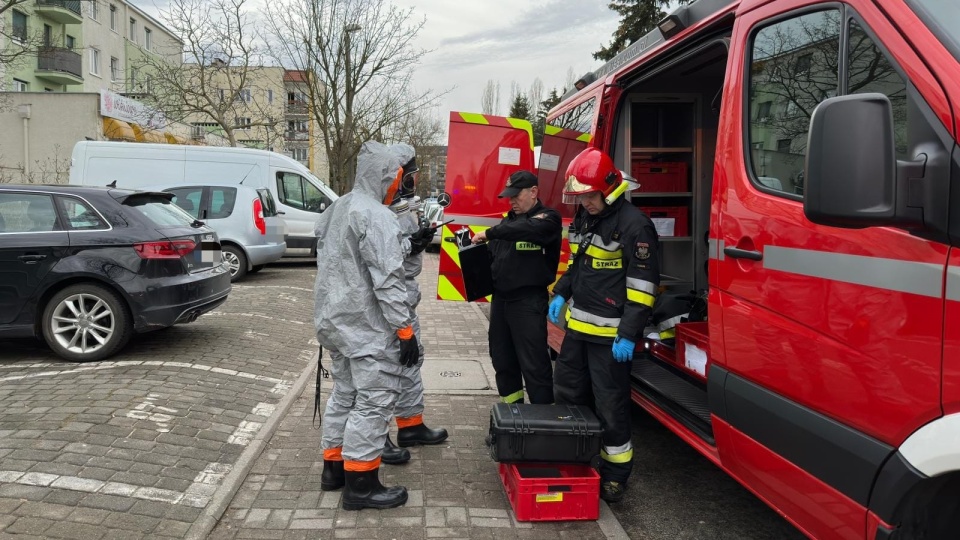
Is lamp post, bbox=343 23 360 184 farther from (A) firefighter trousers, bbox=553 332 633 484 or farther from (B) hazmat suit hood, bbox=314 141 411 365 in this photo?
(A) firefighter trousers, bbox=553 332 633 484

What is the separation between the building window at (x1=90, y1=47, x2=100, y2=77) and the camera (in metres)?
39.1

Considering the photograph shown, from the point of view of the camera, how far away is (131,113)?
27422 millimetres

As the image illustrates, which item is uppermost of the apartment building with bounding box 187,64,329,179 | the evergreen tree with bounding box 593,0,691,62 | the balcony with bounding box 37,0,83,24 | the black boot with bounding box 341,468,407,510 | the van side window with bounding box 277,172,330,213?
the balcony with bounding box 37,0,83,24

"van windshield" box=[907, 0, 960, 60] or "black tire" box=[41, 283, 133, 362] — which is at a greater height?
"van windshield" box=[907, 0, 960, 60]

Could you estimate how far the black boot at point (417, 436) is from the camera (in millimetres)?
4555

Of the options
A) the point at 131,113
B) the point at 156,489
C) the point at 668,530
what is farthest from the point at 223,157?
the point at 131,113

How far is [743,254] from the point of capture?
9.00ft

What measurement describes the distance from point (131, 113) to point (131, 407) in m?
26.7

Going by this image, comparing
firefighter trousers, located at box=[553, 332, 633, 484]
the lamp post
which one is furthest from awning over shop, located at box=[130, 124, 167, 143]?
firefighter trousers, located at box=[553, 332, 633, 484]

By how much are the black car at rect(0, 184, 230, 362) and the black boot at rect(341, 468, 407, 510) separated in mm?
3339

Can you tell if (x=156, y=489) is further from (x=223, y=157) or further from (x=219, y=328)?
(x=223, y=157)

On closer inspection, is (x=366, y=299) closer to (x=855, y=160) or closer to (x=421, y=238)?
(x=421, y=238)

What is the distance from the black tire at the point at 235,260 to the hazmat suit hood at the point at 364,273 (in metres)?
8.84

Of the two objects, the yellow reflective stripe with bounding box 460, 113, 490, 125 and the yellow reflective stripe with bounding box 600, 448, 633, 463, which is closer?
the yellow reflective stripe with bounding box 600, 448, 633, 463
